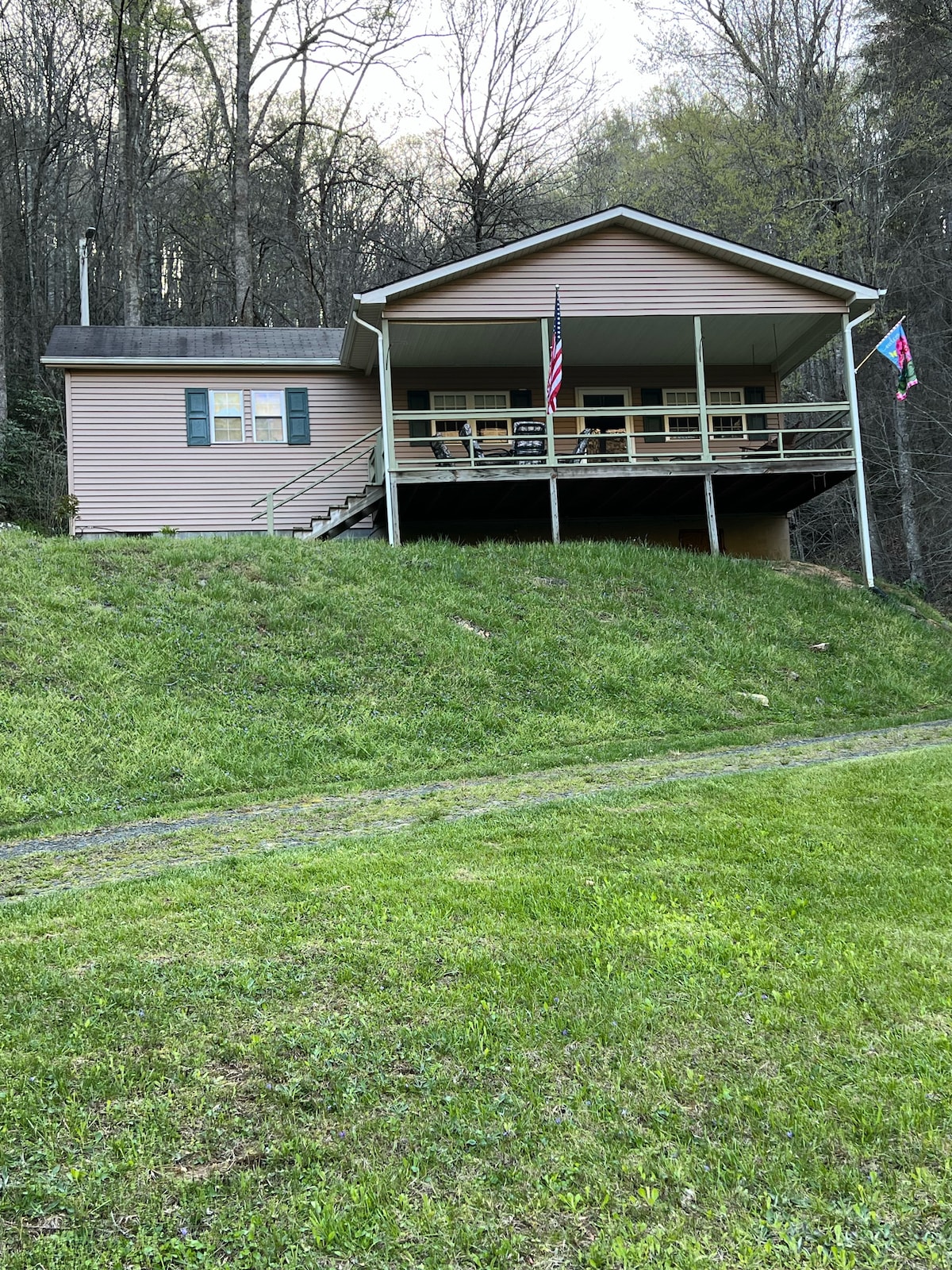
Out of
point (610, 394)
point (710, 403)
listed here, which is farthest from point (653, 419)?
point (710, 403)

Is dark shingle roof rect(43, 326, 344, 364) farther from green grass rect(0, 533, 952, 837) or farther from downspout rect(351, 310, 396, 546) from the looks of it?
green grass rect(0, 533, 952, 837)

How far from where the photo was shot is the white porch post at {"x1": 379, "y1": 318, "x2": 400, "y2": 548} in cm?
1669

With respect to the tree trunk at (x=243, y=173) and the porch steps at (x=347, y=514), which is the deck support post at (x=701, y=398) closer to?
the porch steps at (x=347, y=514)

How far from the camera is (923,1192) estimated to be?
2.79m

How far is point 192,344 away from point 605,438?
877 centimetres

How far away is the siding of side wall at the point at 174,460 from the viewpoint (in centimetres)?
1900

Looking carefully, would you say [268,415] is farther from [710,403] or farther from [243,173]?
[243,173]

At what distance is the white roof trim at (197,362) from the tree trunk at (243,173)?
8.61m

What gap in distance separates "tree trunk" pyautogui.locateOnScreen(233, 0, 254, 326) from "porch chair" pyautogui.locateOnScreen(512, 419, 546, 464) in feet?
43.2

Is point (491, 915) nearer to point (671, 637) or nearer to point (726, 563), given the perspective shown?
point (671, 637)

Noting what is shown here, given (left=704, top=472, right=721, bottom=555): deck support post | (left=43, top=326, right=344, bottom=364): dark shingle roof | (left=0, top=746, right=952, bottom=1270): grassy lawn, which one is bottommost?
(left=0, top=746, right=952, bottom=1270): grassy lawn

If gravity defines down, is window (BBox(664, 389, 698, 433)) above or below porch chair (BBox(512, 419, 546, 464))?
above

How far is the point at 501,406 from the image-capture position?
20125 mm

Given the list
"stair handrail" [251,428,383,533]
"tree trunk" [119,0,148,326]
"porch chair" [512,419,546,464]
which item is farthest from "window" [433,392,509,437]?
"tree trunk" [119,0,148,326]
